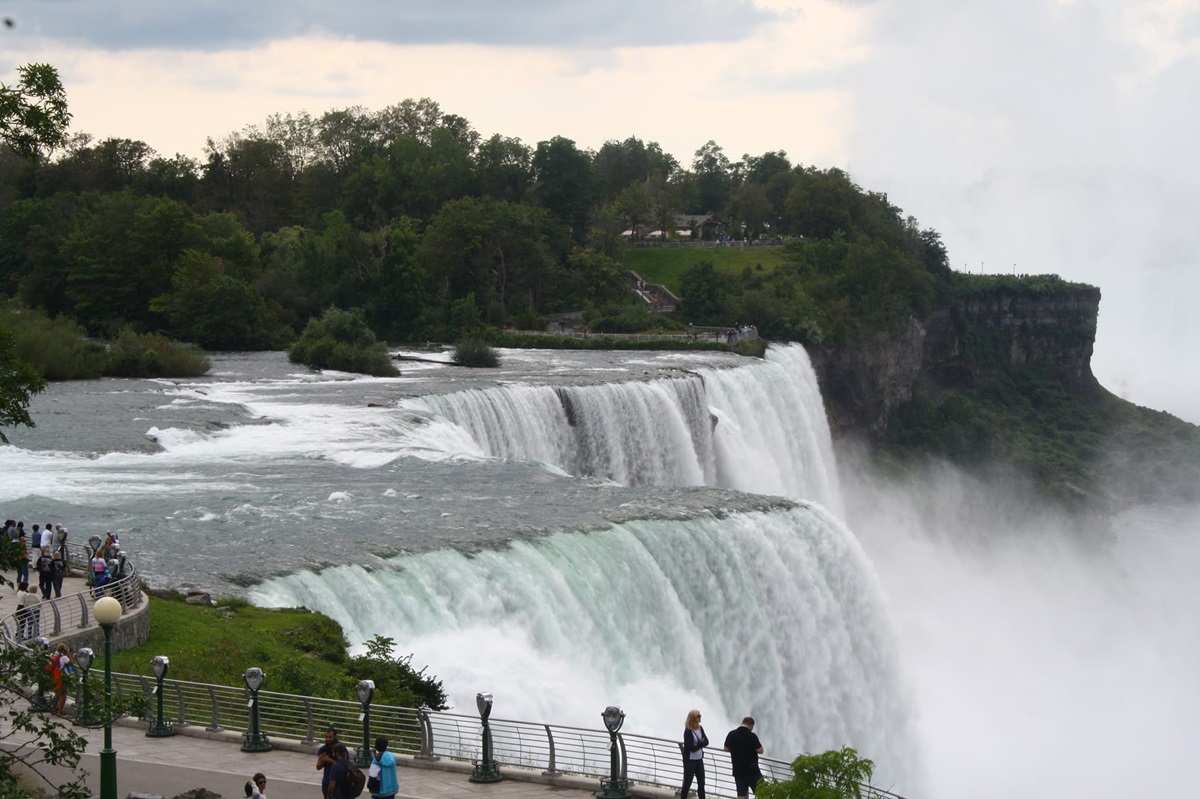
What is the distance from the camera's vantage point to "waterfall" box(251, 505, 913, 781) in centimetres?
2294

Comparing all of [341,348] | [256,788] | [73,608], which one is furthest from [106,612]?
[341,348]

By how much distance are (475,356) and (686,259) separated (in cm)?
3895

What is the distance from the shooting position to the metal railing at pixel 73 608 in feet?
61.5

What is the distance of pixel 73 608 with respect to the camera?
68.0ft

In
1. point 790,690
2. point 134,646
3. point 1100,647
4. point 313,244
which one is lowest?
point 1100,647

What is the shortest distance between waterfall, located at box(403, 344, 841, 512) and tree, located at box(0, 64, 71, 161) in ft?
93.2

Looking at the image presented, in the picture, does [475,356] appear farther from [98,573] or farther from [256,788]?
[256,788]

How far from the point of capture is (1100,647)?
182 feet

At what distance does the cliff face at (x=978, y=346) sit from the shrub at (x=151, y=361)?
3546 centimetres

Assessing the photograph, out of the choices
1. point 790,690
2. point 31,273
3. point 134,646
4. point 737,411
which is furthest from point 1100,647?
point 31,273

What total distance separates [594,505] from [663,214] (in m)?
78.3

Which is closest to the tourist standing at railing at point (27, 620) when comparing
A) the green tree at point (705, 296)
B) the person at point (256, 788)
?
the person at point (256, 788)

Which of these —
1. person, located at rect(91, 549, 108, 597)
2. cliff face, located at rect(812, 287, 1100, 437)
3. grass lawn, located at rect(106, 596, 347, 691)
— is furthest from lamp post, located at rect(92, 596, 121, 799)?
cliff face, located at rect(812, 287, 1100, 437)

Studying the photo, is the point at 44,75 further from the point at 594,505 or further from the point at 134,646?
the point at 594,505
